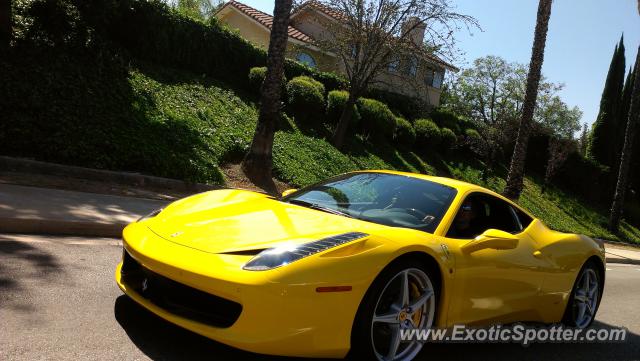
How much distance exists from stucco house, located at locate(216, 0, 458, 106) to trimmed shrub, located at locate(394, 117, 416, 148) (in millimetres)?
1271

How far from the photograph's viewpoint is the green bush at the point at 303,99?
63.6 ft

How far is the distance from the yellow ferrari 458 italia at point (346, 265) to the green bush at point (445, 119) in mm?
23244

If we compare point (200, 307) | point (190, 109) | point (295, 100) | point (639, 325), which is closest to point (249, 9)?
point (295, 100)

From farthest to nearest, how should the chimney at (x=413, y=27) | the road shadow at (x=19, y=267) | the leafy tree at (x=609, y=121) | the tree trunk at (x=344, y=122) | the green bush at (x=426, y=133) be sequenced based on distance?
the leafy tree at (x=609, y=121) < the green bush at (x=426, y=133) < the tree trunk at (x=344, y=122) < the chimney at (x=413, y=27) < the road shadow at (x=19, y=267)

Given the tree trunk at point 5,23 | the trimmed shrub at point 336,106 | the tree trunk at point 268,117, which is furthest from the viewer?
the trimmed shrub at point 336,106

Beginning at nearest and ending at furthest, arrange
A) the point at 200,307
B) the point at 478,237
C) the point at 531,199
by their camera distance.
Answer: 1. the point at 200,307
2. the point at 478,237
3. the point at 531,199

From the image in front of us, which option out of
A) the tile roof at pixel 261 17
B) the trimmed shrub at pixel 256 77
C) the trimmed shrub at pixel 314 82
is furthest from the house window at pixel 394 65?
the tile roof at pixel 261 17

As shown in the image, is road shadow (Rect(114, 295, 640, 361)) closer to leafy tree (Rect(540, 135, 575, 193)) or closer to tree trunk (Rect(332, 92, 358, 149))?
tree trunk (Rect(332, 92, 358, 149))

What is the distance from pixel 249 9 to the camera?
3109 centimetres

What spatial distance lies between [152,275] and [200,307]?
44 cm

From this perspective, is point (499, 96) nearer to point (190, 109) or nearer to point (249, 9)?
point (249, 9)

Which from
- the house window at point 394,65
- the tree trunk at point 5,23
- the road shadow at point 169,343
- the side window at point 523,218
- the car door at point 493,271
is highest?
the house window at point 394,65

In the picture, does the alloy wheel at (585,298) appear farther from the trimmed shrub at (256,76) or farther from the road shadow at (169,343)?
the trimmed shrub at (256,76)

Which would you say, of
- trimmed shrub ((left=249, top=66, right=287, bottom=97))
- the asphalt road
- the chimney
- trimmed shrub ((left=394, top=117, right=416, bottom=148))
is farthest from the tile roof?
the asphalt road
